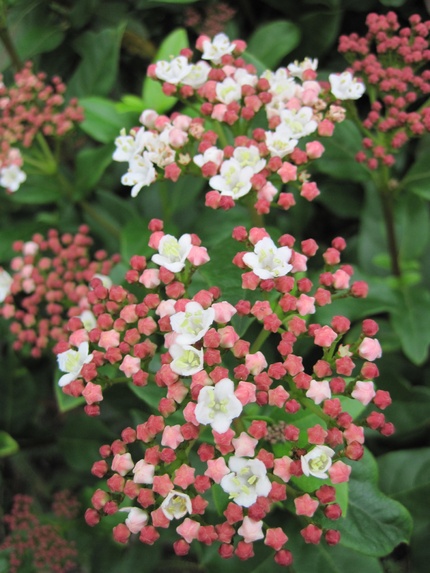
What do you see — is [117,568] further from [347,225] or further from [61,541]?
[347,225]

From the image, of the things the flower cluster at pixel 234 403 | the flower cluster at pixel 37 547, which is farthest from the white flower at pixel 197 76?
the flower cluster at pixel 37 547

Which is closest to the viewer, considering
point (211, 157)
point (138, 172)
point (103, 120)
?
point (211, 157)

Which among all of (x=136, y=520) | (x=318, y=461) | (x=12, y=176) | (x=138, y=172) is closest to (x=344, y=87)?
(x=138, y=172)

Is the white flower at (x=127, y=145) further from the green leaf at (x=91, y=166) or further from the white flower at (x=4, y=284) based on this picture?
the white flower at (x=4, y=284)

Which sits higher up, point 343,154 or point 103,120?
point 103,120

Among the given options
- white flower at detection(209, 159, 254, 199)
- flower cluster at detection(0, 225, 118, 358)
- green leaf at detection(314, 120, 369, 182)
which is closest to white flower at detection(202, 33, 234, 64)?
white flower at detection(209, 159, 254, 199)

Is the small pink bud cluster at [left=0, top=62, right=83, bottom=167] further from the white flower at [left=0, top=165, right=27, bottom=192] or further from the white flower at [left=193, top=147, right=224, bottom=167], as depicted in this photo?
the white flower at [left=193, top=147, right=224, bottom=167]

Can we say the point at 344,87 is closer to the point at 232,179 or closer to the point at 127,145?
the point at 232,179

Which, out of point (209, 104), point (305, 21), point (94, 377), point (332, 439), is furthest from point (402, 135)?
point (94, 377)
